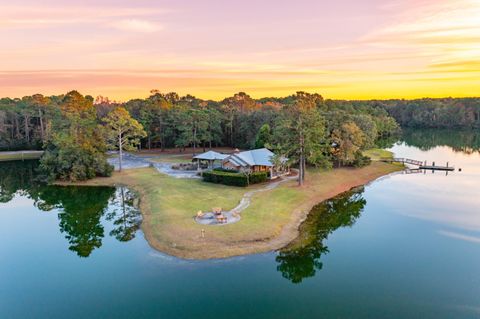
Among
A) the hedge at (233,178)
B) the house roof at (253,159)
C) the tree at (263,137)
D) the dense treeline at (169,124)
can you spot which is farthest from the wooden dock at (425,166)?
the hedge at (233,178)

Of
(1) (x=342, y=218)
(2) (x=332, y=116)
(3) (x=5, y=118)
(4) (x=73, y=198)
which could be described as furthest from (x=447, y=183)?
(3) (x=5, y=118)

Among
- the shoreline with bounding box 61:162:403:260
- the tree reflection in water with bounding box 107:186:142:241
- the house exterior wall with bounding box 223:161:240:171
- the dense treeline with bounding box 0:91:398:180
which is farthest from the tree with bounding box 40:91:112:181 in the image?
the house exterior wall with bounding box 223:161:240:171

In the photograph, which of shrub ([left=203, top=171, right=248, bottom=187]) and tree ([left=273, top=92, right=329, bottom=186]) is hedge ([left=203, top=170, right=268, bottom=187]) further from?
tree ([left=273, top=92, right=329, bottom=186])

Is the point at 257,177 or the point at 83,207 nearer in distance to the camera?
the point at 83,207

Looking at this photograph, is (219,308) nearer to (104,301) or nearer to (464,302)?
(104,301)

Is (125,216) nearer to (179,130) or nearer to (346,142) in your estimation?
(346,142)

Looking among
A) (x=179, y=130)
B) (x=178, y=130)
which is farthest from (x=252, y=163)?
(x=178, y=130)
